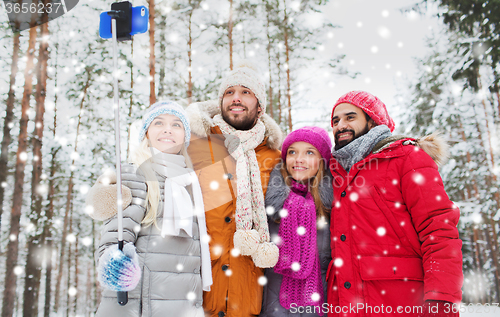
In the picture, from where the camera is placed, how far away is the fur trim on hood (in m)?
2.85

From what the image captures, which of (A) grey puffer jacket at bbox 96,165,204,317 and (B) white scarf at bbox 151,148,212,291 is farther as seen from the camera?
(B) white scarf at bbox 151,148,212,291

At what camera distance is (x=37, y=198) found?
8.77m

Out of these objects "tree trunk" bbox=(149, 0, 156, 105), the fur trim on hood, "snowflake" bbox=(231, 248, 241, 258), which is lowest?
"snowflake" bbox=(231, 248, 241, 258)

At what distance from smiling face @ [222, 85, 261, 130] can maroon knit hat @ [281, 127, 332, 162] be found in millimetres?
520

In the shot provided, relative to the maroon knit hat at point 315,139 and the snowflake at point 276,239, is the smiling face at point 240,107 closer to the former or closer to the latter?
the maroon knit hat at point 315,139

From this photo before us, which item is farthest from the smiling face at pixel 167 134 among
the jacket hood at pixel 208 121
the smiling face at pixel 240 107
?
the smiling face at pixel 240 107

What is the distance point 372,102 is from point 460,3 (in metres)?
4.46

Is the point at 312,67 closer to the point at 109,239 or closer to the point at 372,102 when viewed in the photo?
the point at 372,102

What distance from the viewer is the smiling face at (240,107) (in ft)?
10.8

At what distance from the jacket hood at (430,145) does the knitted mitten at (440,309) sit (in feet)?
3.81

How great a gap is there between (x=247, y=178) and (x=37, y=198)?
28.2 feet

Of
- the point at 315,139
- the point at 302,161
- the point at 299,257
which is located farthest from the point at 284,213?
the point at 315,139

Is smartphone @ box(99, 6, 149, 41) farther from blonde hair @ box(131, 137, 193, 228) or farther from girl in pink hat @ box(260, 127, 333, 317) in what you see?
girl in pink hat @ box(260, 127, 333, 317)

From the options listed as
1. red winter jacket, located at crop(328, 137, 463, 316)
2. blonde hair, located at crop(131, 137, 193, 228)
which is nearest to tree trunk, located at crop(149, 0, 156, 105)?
blonde hair, located at crop(131, 137, 193, 228)
